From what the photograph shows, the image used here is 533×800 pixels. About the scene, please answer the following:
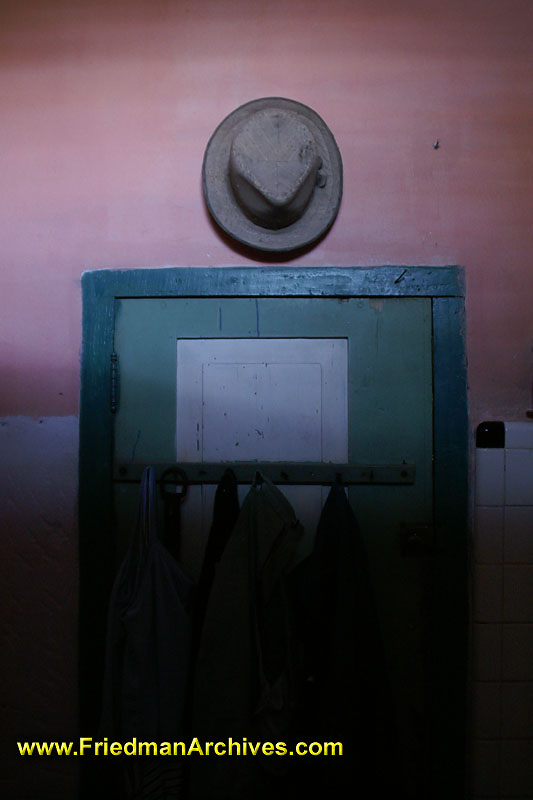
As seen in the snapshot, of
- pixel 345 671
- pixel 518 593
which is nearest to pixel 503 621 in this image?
pixel 518 593

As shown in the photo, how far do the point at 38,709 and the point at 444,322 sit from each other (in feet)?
5.18

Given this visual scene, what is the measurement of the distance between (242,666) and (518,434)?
0.96m

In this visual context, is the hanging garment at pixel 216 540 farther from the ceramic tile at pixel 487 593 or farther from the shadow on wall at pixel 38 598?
→ the ceramic tile at pixel 487 593

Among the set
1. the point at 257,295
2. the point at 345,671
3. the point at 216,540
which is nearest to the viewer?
the point at 345,671

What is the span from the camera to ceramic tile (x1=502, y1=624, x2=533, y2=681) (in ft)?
4.27

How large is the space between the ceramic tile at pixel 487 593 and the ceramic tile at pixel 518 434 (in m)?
0.35

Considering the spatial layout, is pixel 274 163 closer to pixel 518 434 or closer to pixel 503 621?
pixel 518 434

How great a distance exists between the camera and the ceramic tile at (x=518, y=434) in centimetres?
132

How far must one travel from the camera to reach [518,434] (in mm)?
1324

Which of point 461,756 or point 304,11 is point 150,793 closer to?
point 461,756

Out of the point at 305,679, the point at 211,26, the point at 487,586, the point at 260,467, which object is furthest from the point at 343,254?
the point at 305,679

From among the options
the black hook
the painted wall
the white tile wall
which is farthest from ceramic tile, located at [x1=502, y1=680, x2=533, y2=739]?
the black hook

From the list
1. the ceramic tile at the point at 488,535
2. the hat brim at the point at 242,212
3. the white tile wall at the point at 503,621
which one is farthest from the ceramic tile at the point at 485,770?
the hat brim at the point at 242,212

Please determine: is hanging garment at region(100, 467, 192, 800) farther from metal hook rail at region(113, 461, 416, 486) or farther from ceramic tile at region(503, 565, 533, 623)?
ceramic tile at region(503, 565, 533, 623)
